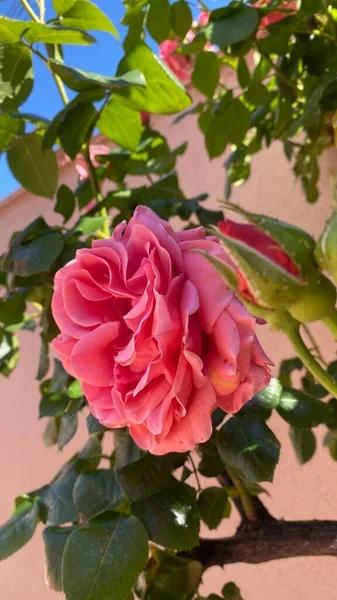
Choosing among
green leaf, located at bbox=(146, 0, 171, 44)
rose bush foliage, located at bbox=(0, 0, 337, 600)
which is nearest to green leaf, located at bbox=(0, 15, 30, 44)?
rose bush foliage, located at bbox=(0, 0, 337, 600)

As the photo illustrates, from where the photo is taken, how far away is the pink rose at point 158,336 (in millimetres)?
212

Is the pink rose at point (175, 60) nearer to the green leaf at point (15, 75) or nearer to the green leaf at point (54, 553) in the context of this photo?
the green leaf at point (15, 75)

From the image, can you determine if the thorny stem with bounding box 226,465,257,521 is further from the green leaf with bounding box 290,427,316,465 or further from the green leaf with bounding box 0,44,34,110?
the green leaf with bounding box 0,44,34,110

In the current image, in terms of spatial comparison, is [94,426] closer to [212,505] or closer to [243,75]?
[212,505]

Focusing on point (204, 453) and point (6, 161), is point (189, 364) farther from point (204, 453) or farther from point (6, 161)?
point (6, 161)

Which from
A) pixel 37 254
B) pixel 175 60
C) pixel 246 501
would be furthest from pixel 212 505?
pixel 175 60

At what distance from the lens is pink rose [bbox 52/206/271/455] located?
0.21 meters

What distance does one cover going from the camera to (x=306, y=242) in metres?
0.16

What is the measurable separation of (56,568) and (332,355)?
453 mm

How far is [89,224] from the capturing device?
1.53 ft

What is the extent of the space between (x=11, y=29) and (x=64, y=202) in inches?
6.8

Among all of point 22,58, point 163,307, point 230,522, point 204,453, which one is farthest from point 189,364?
point 230,522

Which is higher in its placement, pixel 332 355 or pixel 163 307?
pixel 163 307

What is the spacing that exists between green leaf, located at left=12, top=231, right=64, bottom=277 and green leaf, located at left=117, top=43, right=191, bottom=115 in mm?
134
